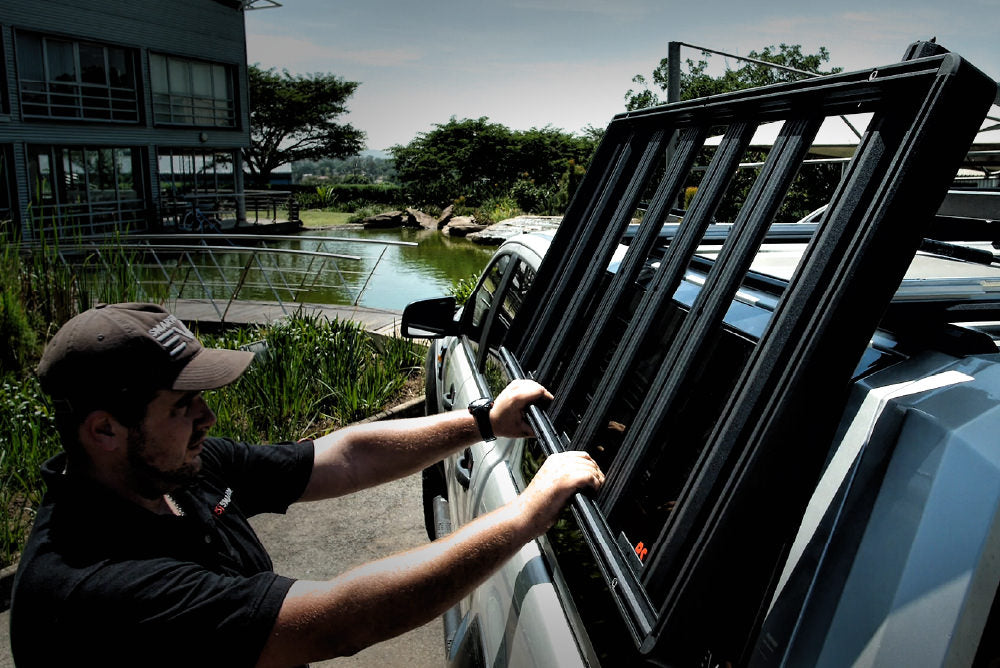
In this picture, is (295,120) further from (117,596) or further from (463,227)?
(117,596)

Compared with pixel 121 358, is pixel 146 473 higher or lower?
lower

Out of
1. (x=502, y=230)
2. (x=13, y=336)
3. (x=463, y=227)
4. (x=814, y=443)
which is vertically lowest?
(x=463, y=227)

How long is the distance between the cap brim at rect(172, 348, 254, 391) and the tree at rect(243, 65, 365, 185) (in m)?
52.7

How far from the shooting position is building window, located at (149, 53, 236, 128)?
92.8ft

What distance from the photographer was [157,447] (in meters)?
1.80

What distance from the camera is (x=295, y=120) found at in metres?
52.9

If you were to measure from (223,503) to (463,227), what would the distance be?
30240mm

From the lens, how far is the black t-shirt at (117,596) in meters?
1.54

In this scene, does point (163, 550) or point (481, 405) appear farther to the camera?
point (481, 405)

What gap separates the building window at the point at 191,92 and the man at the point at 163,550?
29778 millimetres

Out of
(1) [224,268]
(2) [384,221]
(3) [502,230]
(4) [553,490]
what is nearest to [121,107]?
(2) [384,221]

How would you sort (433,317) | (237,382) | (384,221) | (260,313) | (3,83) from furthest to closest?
(384,221), (3,83), (260,313), (237,382), (433,317)

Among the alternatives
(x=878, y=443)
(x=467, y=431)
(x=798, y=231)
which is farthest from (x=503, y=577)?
(x=798, y=231)

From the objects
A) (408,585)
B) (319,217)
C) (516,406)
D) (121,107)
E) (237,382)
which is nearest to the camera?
(408,585)
